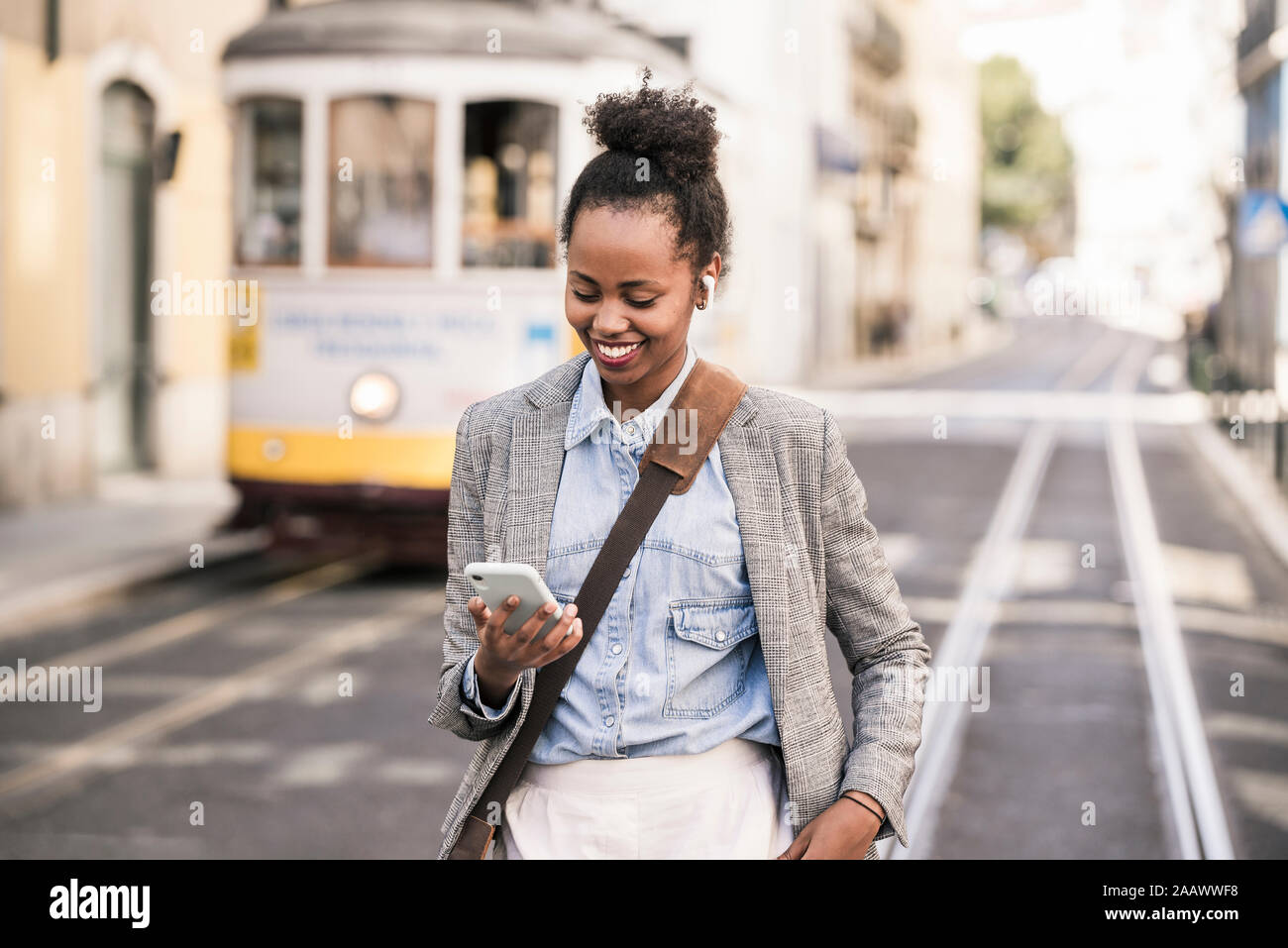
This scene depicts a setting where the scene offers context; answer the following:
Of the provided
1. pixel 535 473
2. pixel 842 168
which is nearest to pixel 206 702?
pixel 535 473

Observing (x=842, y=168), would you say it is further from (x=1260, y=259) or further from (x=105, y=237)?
(x=105, y=237)

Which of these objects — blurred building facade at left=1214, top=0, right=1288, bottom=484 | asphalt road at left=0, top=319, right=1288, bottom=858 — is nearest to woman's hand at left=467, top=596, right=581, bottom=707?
asphalt road at left=0, top=319, right=1288, bottom=858

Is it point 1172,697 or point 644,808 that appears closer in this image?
point 644,808

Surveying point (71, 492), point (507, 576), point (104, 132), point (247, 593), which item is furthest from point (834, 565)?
point (104, 132)

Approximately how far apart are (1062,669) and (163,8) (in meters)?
11.9

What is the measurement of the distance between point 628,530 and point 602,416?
176 mm

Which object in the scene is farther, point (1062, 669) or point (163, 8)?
point (163, 8)

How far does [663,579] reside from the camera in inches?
85.6

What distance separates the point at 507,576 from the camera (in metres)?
1.94

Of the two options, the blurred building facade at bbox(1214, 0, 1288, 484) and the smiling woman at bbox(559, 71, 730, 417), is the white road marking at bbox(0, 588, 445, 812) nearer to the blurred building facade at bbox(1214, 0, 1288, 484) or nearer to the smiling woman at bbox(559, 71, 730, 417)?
the smiling woman at bbox(559, 71, 730, 417)

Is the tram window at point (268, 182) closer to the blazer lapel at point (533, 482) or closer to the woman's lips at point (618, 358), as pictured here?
the blazer lapel at point (533, 482)

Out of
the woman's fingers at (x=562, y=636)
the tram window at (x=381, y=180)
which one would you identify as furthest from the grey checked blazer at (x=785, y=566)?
the tram window at (x=381, y=180)

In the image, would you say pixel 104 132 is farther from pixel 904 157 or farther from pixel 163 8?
pixel 904 157

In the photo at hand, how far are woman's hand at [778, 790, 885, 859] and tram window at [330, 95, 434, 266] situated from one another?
8457 millimetres
